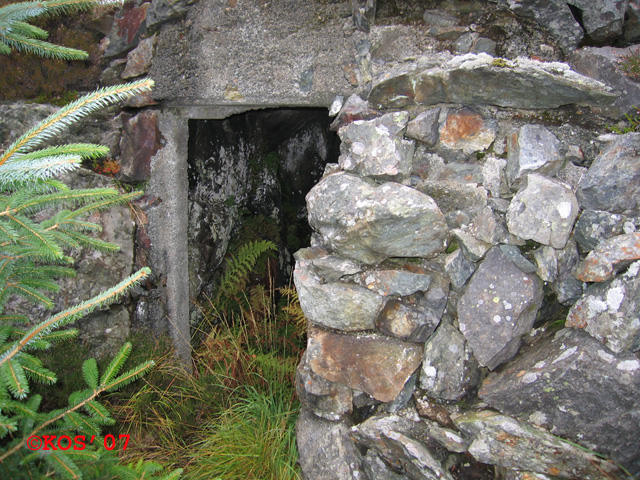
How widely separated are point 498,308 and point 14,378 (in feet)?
5.64

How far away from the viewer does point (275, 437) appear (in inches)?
92.2

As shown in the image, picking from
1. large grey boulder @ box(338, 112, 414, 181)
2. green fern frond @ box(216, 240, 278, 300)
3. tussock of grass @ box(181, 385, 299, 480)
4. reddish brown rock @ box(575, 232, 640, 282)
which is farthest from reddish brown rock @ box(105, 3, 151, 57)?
reddish brown rock @ box(575, 232, 640, 282)

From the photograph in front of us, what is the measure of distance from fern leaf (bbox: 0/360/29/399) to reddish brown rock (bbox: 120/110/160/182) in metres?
1.64

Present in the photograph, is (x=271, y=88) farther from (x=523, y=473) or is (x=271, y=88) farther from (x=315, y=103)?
(x=523, y=473)

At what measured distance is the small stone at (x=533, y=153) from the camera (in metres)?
1.73

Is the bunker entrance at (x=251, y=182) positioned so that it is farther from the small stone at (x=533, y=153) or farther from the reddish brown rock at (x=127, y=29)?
the small stone at (x=533, y=153)

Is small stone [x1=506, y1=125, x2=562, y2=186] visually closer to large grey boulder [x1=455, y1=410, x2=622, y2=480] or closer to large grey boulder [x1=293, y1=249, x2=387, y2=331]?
large grey boulder [x1=293, y1=249, x2=387, y2=331]

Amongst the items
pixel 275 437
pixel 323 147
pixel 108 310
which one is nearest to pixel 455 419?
pixel 275 437

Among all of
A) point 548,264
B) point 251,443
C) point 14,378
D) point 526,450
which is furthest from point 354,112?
point 251,443

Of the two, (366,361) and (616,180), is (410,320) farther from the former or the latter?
(616,180)

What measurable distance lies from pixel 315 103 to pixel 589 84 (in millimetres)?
1273

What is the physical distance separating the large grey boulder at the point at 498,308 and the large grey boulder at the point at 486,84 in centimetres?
67

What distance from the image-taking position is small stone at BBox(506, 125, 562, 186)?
1.73m

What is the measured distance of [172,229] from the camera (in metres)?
2.87
